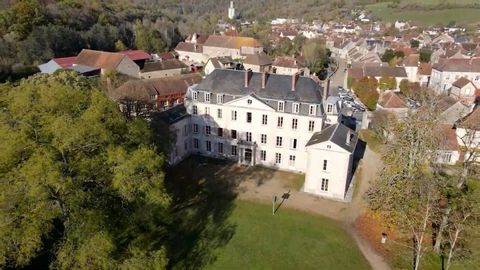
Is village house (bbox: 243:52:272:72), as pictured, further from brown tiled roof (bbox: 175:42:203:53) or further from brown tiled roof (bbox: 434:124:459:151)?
brown tiled roof (bbox: 434:124:459:151)

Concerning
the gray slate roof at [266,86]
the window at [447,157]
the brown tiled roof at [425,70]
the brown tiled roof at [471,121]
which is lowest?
the window at [447,157]

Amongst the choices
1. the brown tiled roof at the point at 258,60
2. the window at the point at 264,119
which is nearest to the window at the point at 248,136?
the window at the point at 264,119

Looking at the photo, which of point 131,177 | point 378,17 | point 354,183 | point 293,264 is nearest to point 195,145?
point 354,183

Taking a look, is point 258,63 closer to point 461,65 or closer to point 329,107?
point 461,65

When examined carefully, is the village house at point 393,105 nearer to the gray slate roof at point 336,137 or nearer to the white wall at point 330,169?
the gray slate roof at point 336,137

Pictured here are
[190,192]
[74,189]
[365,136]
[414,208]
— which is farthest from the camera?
[365,136]

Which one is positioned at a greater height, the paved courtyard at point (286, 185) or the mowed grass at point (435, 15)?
the mowed grass at point (435, 15)

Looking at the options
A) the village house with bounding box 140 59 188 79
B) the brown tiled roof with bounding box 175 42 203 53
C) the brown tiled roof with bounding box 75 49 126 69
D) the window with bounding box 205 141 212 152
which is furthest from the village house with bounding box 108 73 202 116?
the brown tiled roof with bounding box 175 42 203 53

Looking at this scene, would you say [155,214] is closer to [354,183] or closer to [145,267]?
[145,267]
